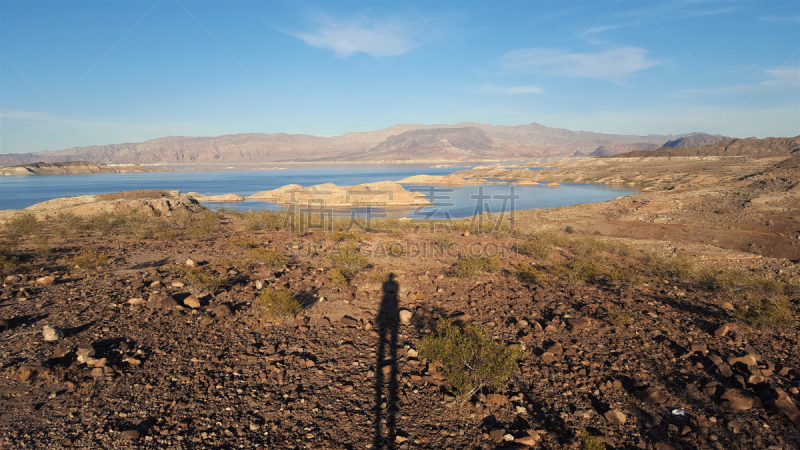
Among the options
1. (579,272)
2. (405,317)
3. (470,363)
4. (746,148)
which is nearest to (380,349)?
(405,317)

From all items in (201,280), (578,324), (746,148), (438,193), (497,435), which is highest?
(746,148)

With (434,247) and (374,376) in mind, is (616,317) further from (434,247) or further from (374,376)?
(434,247)

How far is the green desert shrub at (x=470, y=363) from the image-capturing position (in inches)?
146

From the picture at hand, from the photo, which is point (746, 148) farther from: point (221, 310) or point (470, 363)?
point (221, 310)

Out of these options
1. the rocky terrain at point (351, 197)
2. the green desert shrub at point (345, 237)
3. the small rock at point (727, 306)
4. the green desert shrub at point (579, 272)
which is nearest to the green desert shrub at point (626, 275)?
the green desert shrub at point (579, 272)

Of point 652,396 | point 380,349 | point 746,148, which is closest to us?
A: point 652,396

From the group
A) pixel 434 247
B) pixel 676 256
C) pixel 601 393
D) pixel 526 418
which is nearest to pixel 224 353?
pixel 526 418

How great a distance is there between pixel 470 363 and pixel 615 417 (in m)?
1.40

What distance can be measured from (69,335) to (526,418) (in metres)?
5.28

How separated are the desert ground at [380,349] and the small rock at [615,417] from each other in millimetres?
61

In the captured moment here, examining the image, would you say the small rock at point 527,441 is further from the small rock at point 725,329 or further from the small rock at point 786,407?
the small rock at point 725,329

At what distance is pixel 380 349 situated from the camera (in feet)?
A: 15.6

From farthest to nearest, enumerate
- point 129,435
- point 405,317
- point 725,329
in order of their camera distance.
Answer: point 405,317 < point 725,329 < point 129,435

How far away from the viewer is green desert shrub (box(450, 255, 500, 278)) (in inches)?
304
